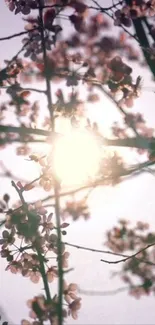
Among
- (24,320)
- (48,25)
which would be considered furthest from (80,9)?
(24,320)

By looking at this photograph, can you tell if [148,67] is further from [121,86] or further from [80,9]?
[80,9]

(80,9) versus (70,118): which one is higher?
(80,9)

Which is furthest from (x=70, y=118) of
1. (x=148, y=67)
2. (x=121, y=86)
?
(x=148, y=67)

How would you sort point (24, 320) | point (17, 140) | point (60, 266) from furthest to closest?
point (24, 320)
point (17, 140)
point (60, 266)

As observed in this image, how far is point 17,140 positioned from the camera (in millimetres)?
2941

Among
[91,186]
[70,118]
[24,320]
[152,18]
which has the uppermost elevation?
[152,18]

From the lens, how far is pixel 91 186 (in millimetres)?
3979

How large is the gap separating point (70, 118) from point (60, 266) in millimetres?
2642

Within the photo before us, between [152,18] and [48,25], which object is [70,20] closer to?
[48,25]

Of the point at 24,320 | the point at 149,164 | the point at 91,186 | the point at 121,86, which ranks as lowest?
the point at 24,320

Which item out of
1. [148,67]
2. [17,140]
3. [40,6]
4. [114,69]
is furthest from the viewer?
[148,67]

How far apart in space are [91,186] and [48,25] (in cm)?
174

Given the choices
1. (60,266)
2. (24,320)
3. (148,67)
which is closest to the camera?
(60,266)

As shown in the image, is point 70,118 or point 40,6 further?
point 70,118
